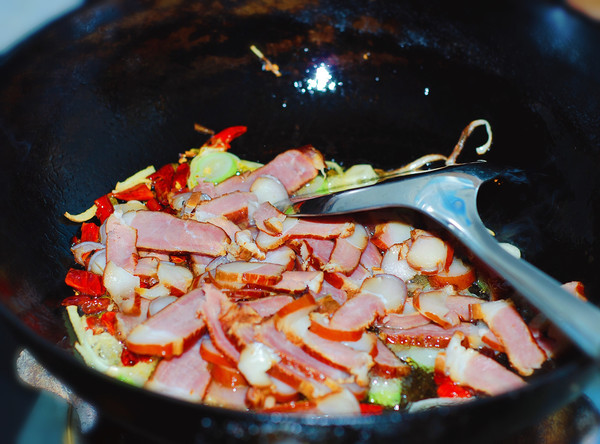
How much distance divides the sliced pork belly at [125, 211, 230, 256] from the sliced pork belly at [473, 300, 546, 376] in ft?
3.38

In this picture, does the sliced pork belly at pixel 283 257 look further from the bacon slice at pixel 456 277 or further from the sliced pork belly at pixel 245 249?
the bacon slice at pixel 456 277

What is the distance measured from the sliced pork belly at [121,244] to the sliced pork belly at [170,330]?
0.30 metres

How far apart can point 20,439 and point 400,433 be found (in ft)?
4.56

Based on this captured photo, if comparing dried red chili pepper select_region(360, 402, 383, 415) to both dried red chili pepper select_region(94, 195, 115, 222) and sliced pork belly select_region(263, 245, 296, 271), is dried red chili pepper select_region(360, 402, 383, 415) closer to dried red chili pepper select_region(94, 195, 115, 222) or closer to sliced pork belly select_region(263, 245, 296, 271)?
sliced pork belly select_region(263, 245, 296, 271)

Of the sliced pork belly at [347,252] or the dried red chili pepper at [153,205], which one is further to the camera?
the dried red chili pepper at [153,205]

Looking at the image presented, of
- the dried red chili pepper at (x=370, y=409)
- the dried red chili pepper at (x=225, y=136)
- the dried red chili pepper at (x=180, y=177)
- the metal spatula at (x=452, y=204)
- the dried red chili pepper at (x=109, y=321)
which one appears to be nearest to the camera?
the metal spatula at (x=452, y=204)

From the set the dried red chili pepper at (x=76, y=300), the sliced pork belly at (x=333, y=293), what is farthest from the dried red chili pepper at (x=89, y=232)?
the sliced pork belly at (x=333, y=293)

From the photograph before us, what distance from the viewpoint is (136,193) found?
7.38ft

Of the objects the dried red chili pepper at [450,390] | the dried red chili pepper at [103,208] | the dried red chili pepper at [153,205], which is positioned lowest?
the dried red chili pepper at [450,390]

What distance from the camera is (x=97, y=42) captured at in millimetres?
2227

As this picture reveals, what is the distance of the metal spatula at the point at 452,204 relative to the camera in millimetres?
1503

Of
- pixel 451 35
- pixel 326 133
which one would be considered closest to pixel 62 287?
pixel 326 133

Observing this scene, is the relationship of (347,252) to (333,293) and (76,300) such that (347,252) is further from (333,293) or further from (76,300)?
(76,300)

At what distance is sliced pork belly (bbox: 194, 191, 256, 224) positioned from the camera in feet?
7.06
